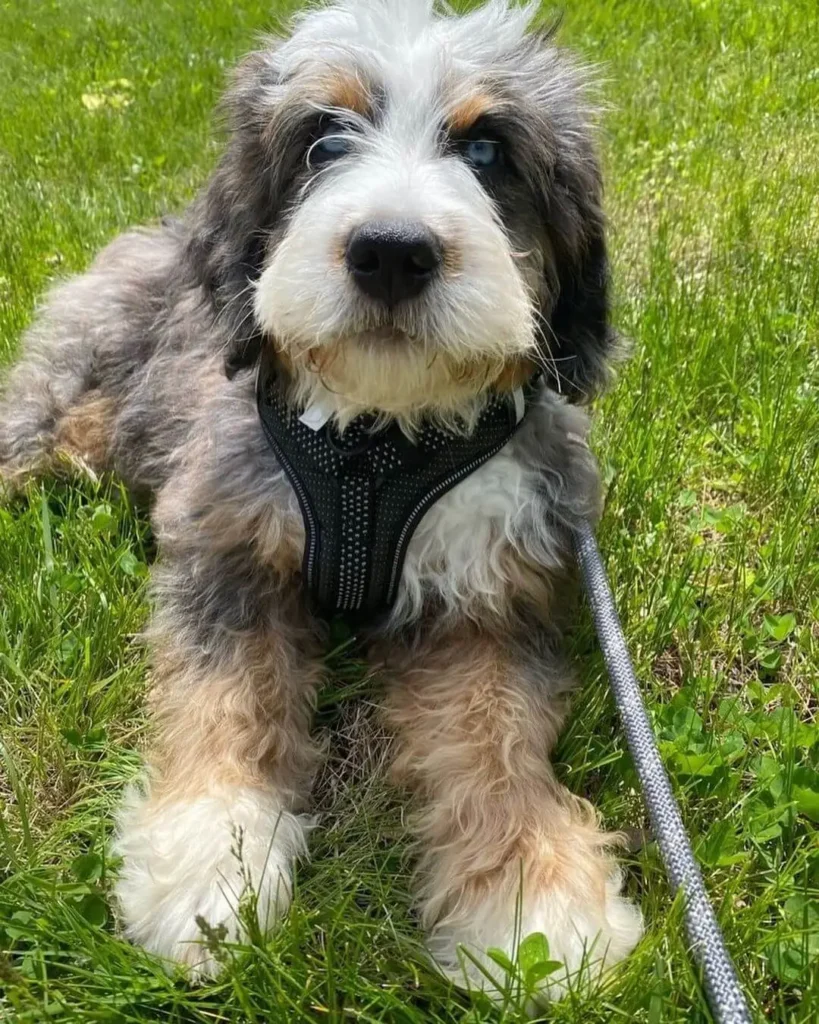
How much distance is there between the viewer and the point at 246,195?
7.62 feet

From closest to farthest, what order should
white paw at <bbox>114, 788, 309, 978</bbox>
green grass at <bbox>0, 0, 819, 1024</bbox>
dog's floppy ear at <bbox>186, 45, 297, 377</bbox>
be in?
green grass at <bbox>0, 0, 819, 1024</bbox> → white paw at <bbox>114, 788, 309, 978</bbox> → dog's floppy ear at <bbox>186, 45, 297, 377</bbox>

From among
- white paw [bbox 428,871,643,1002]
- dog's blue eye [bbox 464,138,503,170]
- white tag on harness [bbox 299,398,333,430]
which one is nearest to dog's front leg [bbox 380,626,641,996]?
white paw [bbox 428,871,643,1002]

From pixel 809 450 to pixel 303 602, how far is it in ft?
5.74

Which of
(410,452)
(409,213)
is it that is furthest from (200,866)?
(409,213)

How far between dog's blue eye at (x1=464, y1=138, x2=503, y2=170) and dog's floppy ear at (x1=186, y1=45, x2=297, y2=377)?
407 millimetres

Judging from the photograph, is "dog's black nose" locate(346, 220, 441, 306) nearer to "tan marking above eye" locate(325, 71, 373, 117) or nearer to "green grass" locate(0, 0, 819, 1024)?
"tan marking above eye" locate(325, 71, 373, 117)

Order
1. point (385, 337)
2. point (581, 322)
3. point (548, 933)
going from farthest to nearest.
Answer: point (581, 322) → point (385, 337) → point (548, 933)

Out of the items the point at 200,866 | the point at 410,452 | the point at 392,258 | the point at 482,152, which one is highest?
the point at 482,152

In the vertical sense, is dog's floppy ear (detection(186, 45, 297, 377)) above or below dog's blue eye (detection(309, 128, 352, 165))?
below

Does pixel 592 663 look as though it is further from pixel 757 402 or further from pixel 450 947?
pixel 757 402

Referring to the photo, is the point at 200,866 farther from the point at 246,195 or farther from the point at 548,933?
the point at 246,195

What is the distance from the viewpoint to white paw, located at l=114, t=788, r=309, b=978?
1.80m

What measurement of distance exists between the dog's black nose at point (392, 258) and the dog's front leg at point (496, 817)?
0.89 meters

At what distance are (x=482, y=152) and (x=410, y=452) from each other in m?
0.69
